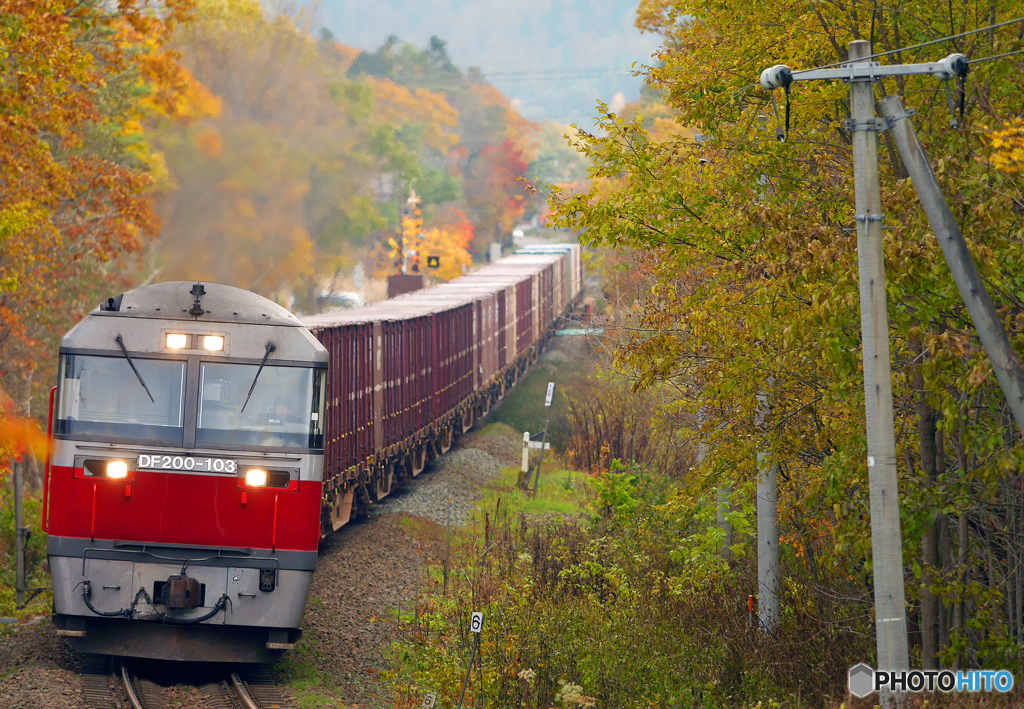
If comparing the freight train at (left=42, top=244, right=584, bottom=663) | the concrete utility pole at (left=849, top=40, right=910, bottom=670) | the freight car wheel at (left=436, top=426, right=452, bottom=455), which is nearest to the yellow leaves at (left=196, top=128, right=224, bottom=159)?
the freight car wheel at (left=436, top=426, right=452, bottom=455)

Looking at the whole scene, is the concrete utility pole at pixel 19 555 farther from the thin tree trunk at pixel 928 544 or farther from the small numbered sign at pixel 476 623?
the thin tree trunk at pixel 928 544

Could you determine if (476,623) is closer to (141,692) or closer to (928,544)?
(141,692)

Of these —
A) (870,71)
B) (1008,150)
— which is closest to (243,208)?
(870,71)

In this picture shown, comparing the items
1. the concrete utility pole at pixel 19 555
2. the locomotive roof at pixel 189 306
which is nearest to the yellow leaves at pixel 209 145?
the concrete utility pole at pixel 19 555

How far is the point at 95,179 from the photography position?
19.7m

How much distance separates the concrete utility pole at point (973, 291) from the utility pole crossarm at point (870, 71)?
0.47 metres

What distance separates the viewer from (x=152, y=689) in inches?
382

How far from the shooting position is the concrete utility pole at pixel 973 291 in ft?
22.8

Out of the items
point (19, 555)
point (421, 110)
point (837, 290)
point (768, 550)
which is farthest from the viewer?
point (421, 110)

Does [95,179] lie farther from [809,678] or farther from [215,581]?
[809,678]

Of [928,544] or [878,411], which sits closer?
[878,411]

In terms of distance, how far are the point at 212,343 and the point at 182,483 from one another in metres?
1.33

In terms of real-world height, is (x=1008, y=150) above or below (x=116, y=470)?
above

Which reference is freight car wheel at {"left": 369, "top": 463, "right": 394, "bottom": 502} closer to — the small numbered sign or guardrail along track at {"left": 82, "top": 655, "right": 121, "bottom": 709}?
guardrail along track at {"left": 82, "top": 655, "right": 121, "bottom": 709}
